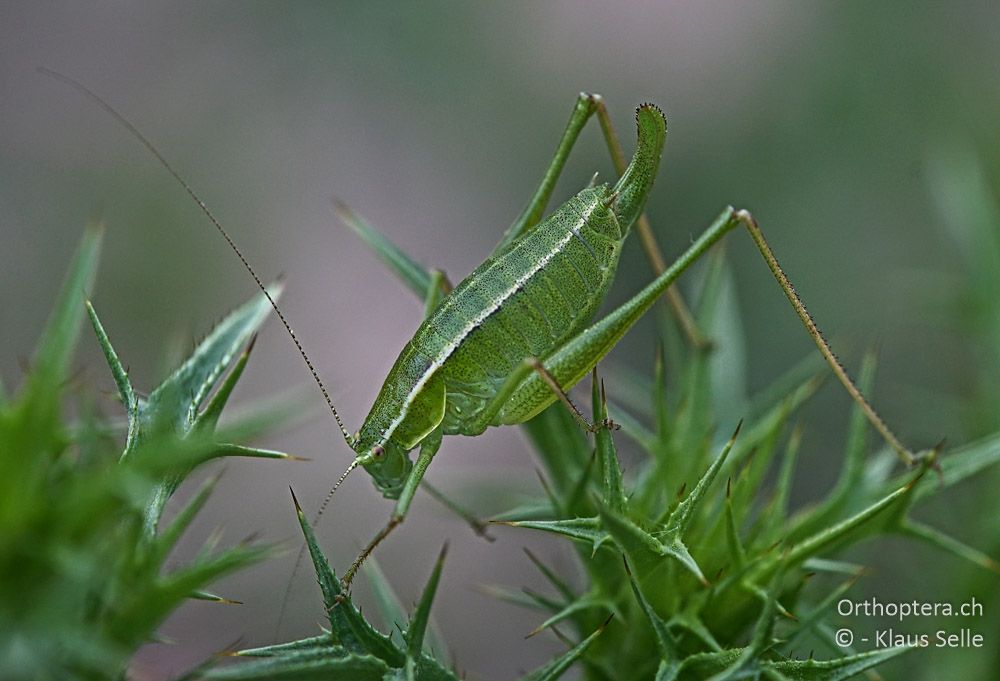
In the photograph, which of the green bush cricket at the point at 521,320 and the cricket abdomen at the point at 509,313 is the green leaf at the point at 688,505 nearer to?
the green bush cricket at the point at 521,320

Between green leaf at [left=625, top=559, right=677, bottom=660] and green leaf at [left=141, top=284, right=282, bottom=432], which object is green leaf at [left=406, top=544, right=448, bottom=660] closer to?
green leaf at [left=625, top=559, right=677, bottom=660]

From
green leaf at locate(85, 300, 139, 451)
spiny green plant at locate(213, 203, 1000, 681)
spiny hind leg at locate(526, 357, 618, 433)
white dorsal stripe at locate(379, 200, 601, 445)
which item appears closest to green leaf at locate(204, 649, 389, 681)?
spiny green plant at locate(213, 203, 1000, 681)

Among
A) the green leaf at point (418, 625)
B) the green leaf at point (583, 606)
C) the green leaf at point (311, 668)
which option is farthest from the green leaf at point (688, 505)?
the green leaf at point (311, 668)

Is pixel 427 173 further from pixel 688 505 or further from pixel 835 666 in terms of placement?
pixel 835 666

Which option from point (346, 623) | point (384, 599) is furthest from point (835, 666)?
point (384, 599)

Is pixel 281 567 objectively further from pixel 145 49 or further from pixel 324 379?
pixel 145 49

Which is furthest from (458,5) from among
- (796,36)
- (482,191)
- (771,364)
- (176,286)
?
(771,364)

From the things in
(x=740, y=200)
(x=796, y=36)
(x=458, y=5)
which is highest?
(x=458, y=5)
